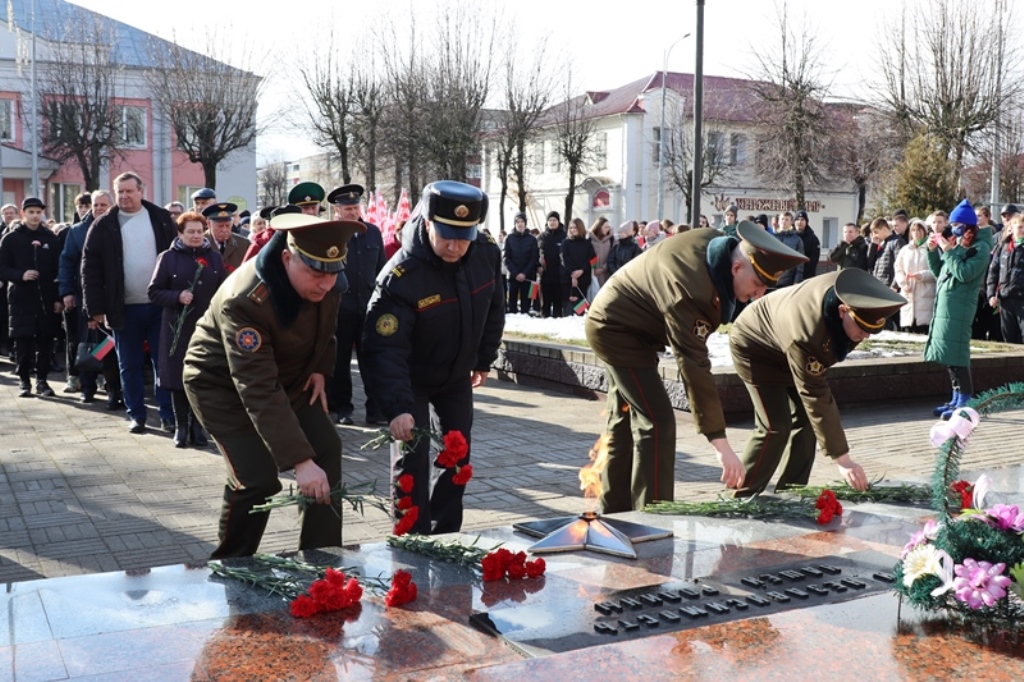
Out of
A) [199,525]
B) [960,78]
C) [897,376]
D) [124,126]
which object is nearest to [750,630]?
[199,525]

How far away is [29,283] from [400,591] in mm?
9091

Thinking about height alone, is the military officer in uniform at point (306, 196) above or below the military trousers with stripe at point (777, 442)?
above

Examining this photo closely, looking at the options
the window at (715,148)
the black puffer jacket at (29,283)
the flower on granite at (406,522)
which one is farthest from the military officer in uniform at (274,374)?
the window at (715,148)

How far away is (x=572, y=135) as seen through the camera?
49.8 meters

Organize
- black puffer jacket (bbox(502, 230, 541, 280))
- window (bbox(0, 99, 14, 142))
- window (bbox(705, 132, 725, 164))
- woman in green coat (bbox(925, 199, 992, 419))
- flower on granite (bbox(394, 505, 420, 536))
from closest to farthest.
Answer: flower on granite (bbox(394, 505, 420, 536)), woman in green coat (bbox(925, 199, 992, 419)), black puffer jacket (bbox(502, 230, 541, 280)), window (bbox(0, 99, 14, 142)), window (bbox(705, 132, 725, 164))

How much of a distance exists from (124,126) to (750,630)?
148 feet

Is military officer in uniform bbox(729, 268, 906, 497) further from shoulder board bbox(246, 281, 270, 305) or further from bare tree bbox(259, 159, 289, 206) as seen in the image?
bare tree bbox(259, 159, 289, 206)

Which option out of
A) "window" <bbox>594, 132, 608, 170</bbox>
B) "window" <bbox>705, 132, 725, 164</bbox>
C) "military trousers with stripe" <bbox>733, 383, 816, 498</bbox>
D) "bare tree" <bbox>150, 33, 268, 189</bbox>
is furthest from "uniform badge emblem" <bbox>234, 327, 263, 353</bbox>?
"window" <bbox>594, 132, 608, 170</bbox>

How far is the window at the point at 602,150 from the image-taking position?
177ft

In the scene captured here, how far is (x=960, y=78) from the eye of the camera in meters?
A: 33.8

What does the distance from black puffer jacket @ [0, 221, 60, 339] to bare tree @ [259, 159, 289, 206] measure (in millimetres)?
80368

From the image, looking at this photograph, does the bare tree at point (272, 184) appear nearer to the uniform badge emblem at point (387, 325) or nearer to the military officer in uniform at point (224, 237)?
the military officer in uniform at point (224, 237)

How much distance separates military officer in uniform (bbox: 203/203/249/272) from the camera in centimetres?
967

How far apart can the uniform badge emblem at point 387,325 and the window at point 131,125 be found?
42.2 meters
